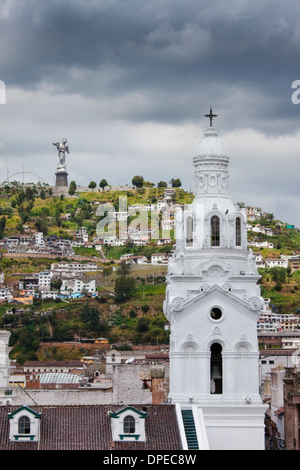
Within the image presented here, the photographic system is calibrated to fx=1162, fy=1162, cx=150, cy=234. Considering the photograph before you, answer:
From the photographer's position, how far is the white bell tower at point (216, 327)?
126ft

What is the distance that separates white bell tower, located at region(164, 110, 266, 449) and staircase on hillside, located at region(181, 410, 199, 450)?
926 mm

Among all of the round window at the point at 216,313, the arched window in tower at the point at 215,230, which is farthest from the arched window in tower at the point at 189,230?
the round window at the point at 216,313

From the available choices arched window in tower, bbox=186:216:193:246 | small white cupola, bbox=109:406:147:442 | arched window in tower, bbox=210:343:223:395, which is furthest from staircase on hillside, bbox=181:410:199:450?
arched window in tower, bbox=186:216:193:246

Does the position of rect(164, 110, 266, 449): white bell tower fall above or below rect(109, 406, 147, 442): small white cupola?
above

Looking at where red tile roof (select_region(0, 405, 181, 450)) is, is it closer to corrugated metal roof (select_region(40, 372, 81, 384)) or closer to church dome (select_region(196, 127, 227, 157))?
church dome (select_region(196, 127, 227, 157))

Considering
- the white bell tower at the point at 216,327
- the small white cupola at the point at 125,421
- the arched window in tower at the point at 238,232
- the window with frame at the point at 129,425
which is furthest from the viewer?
the arched window in tower at the point at 238,232

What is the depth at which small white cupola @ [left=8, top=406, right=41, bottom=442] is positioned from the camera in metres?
35.1

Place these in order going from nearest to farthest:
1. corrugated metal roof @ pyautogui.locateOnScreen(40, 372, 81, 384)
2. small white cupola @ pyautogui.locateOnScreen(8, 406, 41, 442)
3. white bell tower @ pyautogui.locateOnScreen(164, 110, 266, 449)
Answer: small white cupola @ pyautogui.locateOnScreen(8, 406, 41, 442), white bell tower @ pyautogui.locateOnScreen(164, 110, 266, 449), corrugated metal roof @ pyautogui.locateOnScreen(40, 372, 81, 384)

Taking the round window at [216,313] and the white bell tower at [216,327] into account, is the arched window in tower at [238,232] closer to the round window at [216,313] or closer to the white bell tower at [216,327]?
the white bell tower at [216,327]

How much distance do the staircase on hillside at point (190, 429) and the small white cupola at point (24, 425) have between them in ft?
15.1

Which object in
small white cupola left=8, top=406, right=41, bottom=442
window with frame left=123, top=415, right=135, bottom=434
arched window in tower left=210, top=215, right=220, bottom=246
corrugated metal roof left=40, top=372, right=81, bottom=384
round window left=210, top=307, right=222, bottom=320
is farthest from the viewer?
corrugated metal roof left=40, top=372, right=81, bottom=384

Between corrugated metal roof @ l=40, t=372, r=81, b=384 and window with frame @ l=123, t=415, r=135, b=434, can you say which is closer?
window with frame @ l=123, t=415, r=135, b=434

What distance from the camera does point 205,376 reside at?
38656 mm

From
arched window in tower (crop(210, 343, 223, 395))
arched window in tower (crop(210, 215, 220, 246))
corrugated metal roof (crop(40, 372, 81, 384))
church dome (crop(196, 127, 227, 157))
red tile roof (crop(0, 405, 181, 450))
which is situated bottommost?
red tile roof (crop(0, 405, 181, 450))
